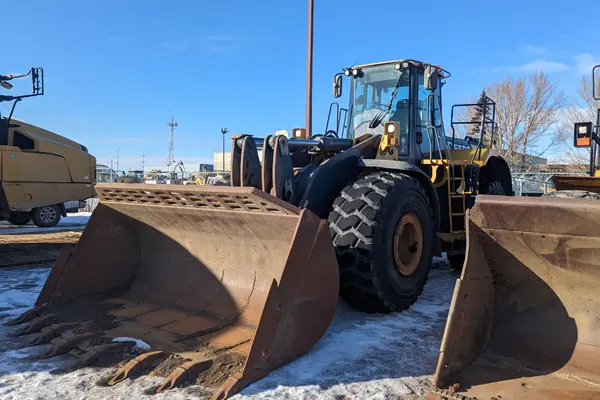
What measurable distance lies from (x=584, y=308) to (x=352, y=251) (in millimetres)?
1816

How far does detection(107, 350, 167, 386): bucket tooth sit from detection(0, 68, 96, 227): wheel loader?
9435mm

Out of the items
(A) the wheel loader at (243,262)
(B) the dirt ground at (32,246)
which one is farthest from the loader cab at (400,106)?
(B) the dirt ground at (32,246)

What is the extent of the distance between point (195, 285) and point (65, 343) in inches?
48.5

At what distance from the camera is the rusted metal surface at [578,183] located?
586 centimetres

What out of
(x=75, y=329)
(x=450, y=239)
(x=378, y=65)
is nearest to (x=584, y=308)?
(x=450, y=239)

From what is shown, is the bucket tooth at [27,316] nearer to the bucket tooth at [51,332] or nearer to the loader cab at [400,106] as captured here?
the bucket tooth at [51,332]

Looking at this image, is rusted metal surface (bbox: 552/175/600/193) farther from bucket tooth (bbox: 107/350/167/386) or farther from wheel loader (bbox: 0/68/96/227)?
wheel loader (bbox: 0/68/96/227)

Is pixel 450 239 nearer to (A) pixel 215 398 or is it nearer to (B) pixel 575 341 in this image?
(B) pixel 575 341

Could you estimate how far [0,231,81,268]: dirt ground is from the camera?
7.94m

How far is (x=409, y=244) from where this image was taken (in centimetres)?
517

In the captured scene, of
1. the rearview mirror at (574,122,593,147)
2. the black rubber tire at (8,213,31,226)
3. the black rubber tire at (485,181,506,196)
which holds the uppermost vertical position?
the rearview mirror at (574,122,593,147)

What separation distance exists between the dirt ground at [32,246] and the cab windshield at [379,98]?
13.6 feet

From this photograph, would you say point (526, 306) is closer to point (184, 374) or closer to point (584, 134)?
point (184, 374)

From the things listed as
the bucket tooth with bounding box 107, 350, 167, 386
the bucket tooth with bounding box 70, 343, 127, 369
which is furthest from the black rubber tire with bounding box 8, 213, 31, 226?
the bucket tooth with bounding box 107, 350, 167, 386
